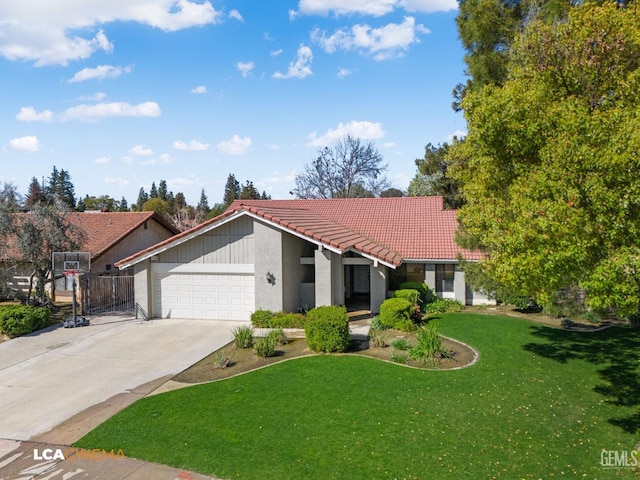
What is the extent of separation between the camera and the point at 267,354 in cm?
1409

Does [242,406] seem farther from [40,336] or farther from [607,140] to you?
[40,336]

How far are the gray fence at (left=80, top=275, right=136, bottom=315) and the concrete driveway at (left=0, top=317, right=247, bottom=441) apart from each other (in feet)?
6.42

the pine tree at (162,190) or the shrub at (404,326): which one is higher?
the pine tree at (162,190)

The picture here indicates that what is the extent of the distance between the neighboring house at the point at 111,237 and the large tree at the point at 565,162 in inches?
777

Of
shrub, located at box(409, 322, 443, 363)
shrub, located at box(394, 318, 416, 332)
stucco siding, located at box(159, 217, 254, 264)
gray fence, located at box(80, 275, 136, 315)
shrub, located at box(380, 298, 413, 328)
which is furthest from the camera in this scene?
gray fence, located at box(80, 275, 136, 315)

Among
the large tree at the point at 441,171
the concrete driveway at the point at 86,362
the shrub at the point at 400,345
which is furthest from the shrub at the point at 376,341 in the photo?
the large tree at the point at 441,171

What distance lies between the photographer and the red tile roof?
19.1 m

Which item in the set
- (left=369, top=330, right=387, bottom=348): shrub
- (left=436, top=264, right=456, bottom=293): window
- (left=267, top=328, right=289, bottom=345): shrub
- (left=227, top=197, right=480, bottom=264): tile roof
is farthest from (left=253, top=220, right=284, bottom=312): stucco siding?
(left=436, top=264, right=456, bottom=293): window

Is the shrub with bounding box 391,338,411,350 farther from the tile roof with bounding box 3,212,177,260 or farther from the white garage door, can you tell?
the tile roof with bounding box 3,212,177,260

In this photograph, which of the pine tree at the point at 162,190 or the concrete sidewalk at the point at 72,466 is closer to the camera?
the concrete sidewalk at the point at 72,466

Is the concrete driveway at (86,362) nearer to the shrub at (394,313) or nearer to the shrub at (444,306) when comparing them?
the shrub at (394,313)

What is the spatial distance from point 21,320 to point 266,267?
9.63m

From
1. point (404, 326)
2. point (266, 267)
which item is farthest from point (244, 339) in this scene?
point (404, 326)

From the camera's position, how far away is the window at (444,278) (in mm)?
22359
